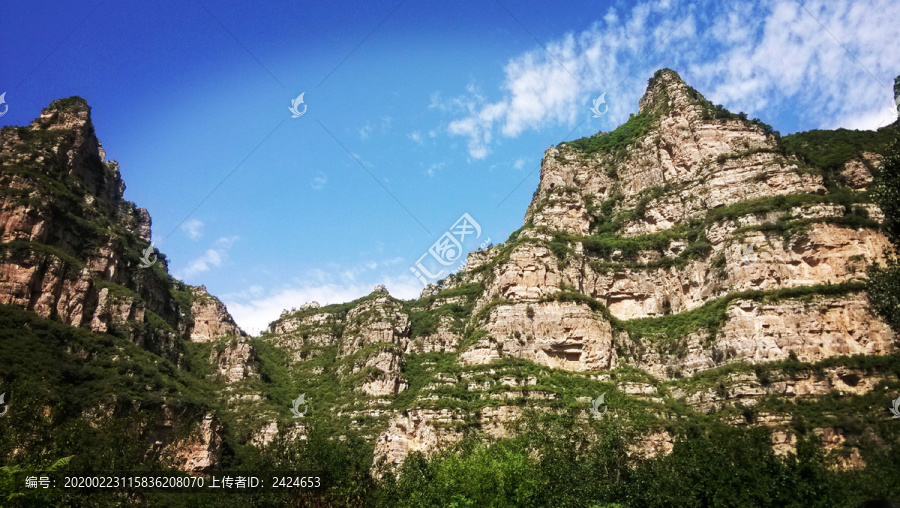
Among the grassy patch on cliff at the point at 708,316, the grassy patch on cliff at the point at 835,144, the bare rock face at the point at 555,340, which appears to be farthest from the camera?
the grassy patch on cliff at the point at 835,144

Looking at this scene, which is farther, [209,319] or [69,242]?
[209,319]

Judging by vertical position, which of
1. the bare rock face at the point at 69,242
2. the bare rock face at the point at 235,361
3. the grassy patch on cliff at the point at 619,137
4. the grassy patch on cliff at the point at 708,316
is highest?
the grassy patch on cliff at the point at 619,137

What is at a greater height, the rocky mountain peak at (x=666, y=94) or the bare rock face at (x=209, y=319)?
the rocky mountain peak at (x=666, y=94)

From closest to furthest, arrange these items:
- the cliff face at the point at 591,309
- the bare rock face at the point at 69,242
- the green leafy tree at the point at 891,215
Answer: the green leafy tree at the point at 891,215 < the cliff face at the point at 591,309 < the bare rock face at the point at 69,242

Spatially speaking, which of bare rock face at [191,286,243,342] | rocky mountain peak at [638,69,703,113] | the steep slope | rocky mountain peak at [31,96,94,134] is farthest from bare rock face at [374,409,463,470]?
rocky mountain peak at [31,96,94,134]

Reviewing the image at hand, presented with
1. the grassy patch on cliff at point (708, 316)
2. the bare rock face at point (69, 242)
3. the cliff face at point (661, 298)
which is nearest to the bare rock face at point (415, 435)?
the cliff face at point (661, 298)

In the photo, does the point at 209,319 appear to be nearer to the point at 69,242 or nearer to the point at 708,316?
the point at 69,242

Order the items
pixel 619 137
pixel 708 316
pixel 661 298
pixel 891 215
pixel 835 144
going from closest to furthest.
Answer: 1. pixel 891 215
2. pixel 708 316
3. pixel 661 298
4. pixel 835 144
5. pixel 619 137

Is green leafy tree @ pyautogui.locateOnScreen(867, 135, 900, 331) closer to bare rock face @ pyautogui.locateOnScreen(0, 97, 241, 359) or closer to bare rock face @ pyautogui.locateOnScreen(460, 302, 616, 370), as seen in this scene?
bare rock face @ pyautogui.locateOnScreen(460, 302, 616, 370)

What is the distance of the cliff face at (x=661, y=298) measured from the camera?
6272 centimetres

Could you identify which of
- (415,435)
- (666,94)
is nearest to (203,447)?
(415,435)

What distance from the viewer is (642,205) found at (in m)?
94.4

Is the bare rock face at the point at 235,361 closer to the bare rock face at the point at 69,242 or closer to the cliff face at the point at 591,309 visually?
the cliff face at the point at 591,309

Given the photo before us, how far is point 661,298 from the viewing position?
274 ft
